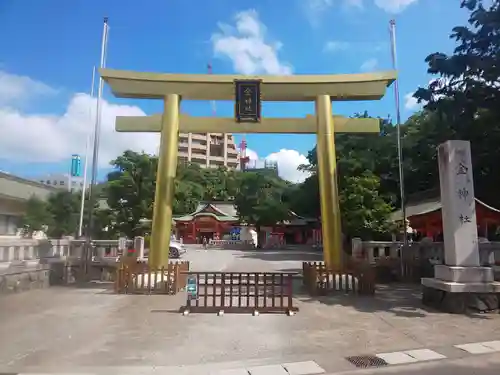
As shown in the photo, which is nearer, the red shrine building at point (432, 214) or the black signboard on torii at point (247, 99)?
the black signboard on torii at point (247, 99)

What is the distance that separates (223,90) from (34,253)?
850 centimetres

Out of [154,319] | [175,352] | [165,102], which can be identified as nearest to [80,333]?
[154,319]

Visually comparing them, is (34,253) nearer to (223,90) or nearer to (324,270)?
(223,90)

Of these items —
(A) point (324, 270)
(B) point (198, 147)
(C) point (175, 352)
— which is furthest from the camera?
(B) point (198, 147)

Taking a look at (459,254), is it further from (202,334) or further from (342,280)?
(202,334)

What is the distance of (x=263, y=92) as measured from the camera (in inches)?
573

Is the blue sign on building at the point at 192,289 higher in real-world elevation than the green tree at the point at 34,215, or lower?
lower

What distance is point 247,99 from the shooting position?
1425cm

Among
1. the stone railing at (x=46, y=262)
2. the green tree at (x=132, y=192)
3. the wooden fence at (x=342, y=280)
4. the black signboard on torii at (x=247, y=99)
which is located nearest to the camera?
the stone railing at (x=46, y=262)

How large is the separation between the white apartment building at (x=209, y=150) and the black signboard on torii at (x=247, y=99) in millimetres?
84287

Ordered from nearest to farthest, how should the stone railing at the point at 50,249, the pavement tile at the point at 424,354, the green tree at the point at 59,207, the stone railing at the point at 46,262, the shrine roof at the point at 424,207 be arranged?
1. the pavement tile at the point at 424,354
2. the green tree at the point at 59,207
3. the stone railing at the point at 50,249
4. the stone railing at the point at 46,262
5. the shrine roof at the point at 424,207

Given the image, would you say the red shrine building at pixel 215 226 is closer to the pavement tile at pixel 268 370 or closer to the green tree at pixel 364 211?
the green tree at pixel 364 211

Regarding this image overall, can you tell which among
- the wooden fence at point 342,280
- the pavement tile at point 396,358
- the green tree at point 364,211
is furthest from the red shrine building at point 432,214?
the pavement tile at point 396,358

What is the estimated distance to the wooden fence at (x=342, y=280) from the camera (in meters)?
12.1
